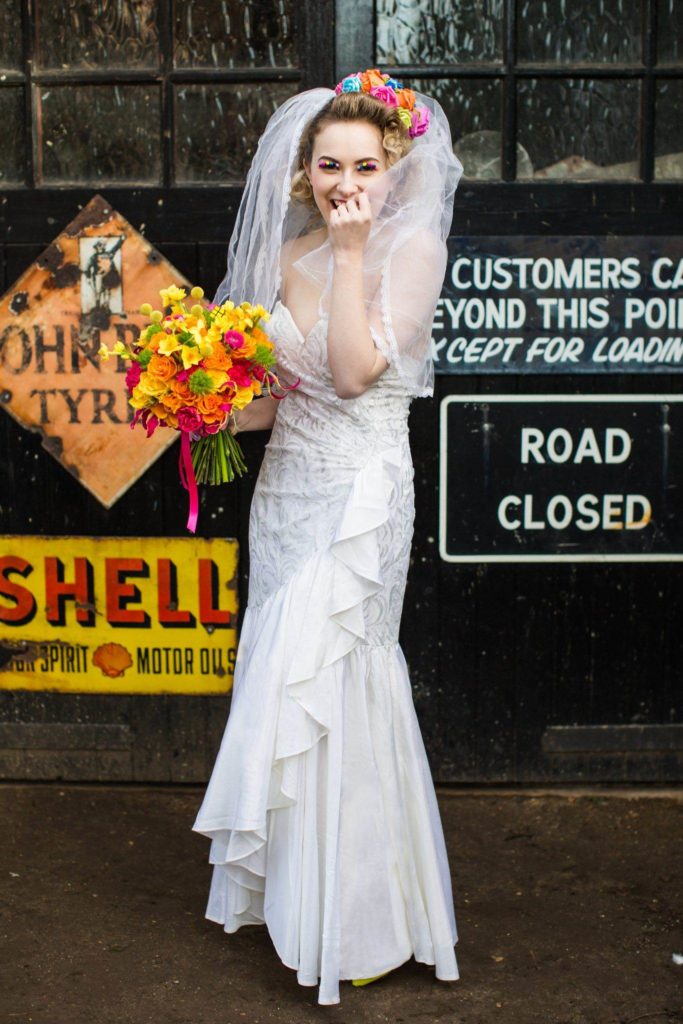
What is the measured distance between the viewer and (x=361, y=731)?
2.96 m

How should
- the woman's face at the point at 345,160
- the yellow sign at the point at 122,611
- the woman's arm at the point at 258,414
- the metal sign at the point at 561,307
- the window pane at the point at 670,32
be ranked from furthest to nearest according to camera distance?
the yellow sign at the point at 122,611 → the metal sign at the point at 561,307 → the window pane at the point at 670,32 → the woman's arm at the point at 258,414 → the woman's face at the point at 345,160

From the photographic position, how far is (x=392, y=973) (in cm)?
313

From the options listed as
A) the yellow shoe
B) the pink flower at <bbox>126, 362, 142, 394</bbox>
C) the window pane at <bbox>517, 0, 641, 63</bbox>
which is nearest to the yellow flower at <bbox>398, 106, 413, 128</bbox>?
the pink flower at <bbox>126, 362, 142, 394</bbox>

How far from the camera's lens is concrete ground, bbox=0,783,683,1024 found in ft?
9.82

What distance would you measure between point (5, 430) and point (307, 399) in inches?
61.0

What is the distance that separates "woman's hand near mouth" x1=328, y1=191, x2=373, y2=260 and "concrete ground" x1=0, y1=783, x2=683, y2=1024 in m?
1.82

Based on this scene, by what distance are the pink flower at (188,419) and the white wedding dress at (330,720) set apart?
0.95 feet

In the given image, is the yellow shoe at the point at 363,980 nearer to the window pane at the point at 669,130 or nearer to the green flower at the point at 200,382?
the green flower at the point at 200,382

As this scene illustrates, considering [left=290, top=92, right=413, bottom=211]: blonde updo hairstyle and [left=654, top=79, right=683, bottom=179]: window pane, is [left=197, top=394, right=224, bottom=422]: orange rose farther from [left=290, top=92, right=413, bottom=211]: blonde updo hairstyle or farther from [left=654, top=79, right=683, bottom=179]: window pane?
[left=654, top=79, right=683, bottom=179]: window pane

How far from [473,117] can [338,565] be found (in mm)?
1808

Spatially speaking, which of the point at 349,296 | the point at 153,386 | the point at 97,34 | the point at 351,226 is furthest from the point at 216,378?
the point at 97,34

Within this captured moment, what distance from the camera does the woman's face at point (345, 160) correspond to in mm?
2848

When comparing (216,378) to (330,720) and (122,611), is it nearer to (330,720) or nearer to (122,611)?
(330,720)

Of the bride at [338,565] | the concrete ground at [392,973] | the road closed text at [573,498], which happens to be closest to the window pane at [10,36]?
the bride at [338,565]
